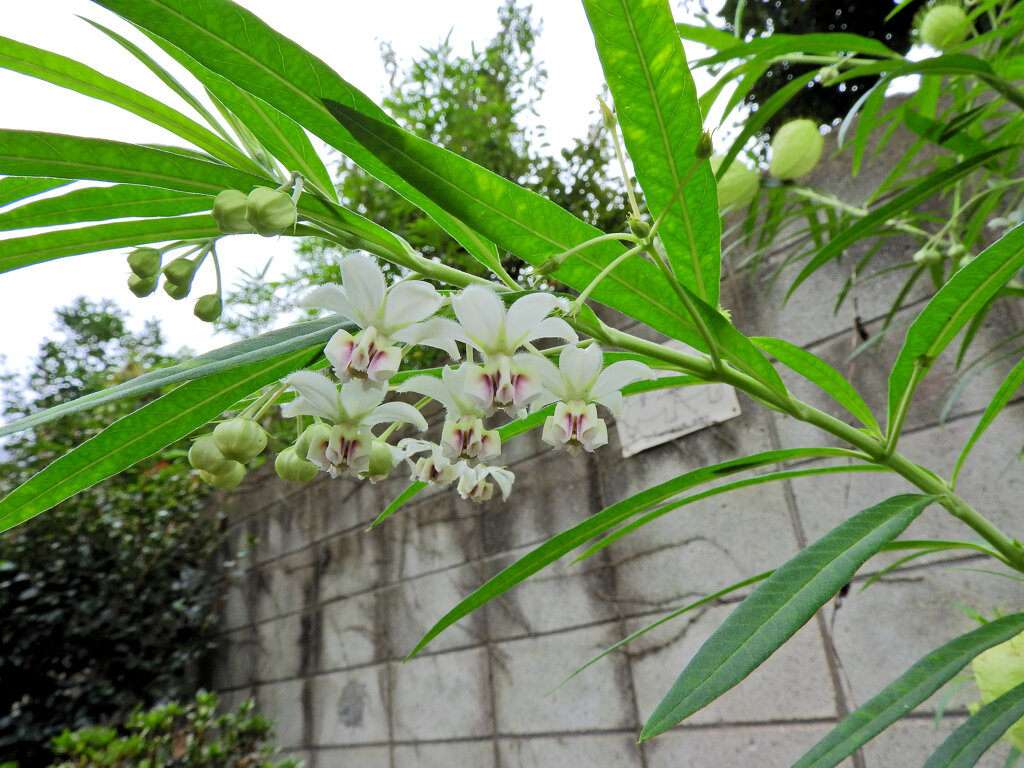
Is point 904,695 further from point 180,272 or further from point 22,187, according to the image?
point 22,187

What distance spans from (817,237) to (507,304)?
929 mm

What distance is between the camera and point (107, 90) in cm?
43

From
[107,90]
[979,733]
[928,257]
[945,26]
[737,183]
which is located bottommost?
[979,733]

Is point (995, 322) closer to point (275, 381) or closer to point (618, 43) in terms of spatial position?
point (618, 43)

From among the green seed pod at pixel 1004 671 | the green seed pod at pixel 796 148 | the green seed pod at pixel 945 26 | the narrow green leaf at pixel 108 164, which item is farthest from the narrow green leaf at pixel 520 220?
the green seed pod at pixel 945 26

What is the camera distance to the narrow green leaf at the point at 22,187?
415mm

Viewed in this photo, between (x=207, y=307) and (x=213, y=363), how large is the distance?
12cm

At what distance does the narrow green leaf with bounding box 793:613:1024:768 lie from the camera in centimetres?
48

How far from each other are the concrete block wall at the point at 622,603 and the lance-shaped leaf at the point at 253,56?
2.41 feet

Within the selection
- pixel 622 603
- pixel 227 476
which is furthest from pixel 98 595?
pixel 227 476

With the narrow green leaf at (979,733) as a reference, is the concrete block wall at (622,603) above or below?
above

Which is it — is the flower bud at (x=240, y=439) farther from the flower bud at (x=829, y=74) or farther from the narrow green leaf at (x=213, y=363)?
the flower bud at (x=829, y=74)

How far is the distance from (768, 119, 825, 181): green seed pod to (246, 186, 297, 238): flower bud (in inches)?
33.6

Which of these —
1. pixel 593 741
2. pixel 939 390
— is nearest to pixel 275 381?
pixel 939 390
